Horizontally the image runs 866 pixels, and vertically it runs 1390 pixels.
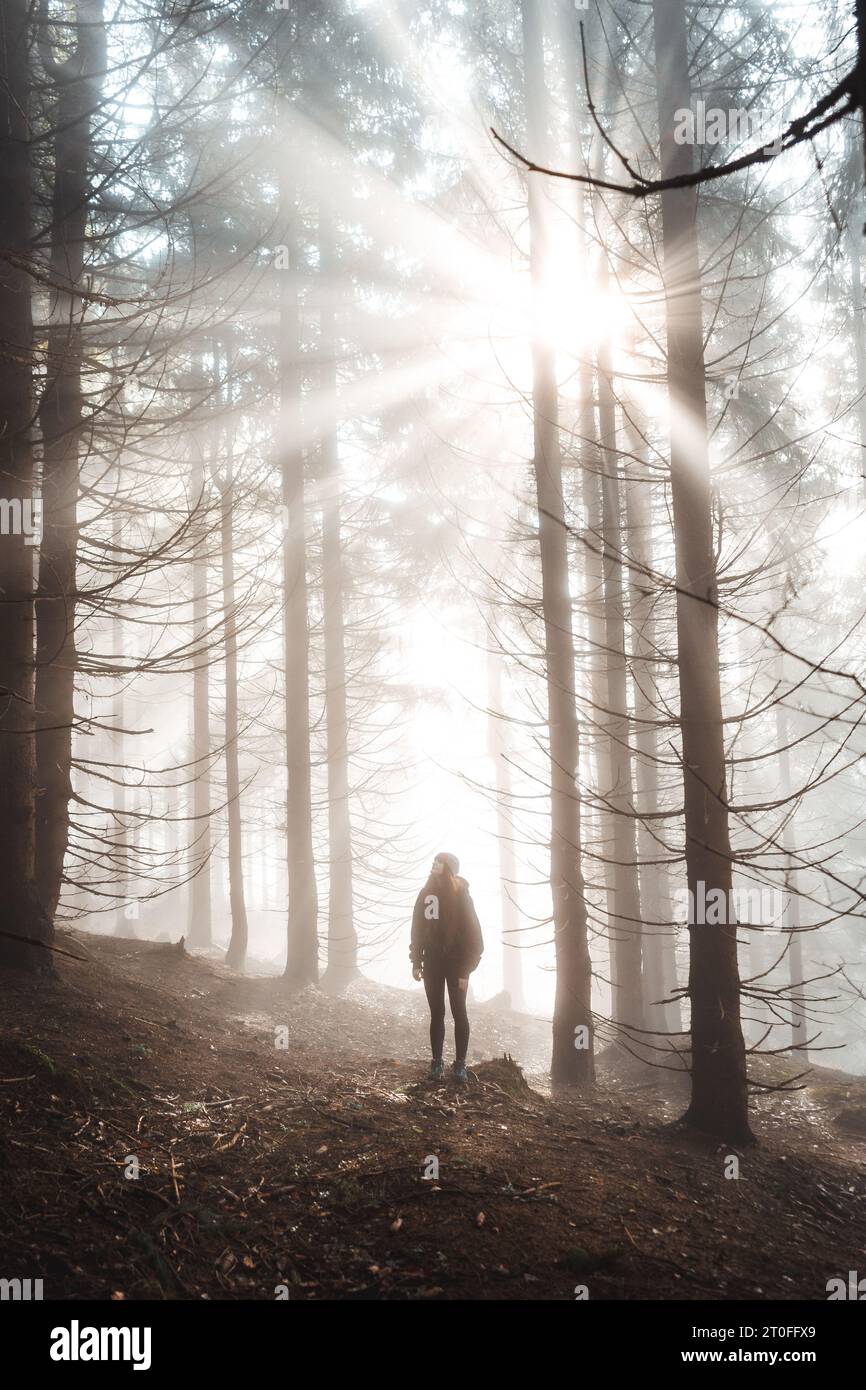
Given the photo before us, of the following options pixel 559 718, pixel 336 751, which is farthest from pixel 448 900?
pixel 336 751

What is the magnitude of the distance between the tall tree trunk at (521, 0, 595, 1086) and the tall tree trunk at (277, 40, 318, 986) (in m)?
5.45

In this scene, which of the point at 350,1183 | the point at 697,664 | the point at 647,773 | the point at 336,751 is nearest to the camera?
the point at 350,1183

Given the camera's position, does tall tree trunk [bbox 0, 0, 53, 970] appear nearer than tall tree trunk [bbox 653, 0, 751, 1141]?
No

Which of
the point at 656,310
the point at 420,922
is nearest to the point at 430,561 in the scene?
the point at 656,310

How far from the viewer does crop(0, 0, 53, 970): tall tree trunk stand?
5.91 meters

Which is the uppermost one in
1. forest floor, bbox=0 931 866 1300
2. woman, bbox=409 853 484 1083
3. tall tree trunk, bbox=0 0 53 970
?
tall tree trunk, bbox=0 0 53 970

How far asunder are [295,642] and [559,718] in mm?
6136

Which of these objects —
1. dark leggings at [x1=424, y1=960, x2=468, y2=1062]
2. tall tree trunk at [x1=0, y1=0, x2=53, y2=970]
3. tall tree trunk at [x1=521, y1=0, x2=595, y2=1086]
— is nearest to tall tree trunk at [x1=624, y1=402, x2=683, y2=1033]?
tall tree trunk at [x1=521, y1=0, x2=595, y2=1086]

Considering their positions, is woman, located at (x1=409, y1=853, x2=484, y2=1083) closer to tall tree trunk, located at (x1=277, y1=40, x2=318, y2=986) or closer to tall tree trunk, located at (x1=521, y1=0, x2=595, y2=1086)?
tall tree trunk, located at (x1=521, y1=0, x2=595, y2=1086)

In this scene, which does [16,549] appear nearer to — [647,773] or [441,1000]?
[441,1000]

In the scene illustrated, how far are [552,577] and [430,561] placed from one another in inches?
270

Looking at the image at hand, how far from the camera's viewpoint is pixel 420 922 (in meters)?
7.25

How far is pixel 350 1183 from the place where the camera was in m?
4.22

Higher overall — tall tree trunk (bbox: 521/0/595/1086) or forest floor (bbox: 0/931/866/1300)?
tall tree trunk (bbox: 521/0/595/1086)
